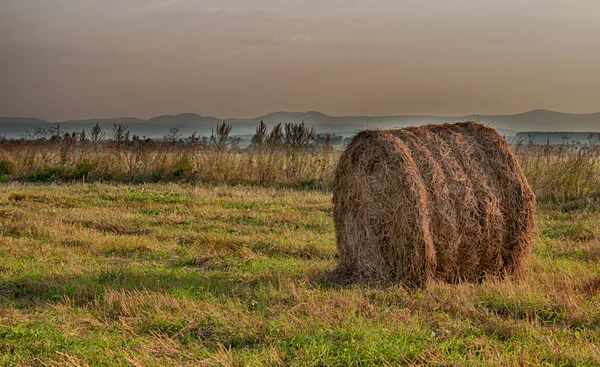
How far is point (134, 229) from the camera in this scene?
39.6 feet

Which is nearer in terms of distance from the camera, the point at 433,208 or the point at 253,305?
the point at 253,305

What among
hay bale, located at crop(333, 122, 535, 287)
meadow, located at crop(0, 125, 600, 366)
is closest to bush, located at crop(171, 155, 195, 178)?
meadow, located at crop(0, 125, 600, 366)

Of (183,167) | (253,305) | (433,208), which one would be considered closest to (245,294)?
(253,305)

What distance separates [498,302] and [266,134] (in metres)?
14.7

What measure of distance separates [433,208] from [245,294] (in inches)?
103

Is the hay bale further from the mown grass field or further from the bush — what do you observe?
the bush

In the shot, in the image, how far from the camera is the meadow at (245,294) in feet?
17.4

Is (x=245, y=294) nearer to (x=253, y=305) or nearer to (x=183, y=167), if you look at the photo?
(x=253, y=305)

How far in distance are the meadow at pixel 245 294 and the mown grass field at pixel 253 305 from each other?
0.8 inches

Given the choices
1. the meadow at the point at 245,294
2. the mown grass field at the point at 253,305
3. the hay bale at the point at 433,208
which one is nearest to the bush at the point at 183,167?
the meadow at the point at 245,294

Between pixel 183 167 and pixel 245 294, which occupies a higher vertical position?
pixel 183 167

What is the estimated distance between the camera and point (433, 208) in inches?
313

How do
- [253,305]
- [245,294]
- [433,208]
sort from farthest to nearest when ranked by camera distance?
[433,208]
[245,294]
[253,305]

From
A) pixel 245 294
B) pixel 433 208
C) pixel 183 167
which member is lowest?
pixel 245 294
